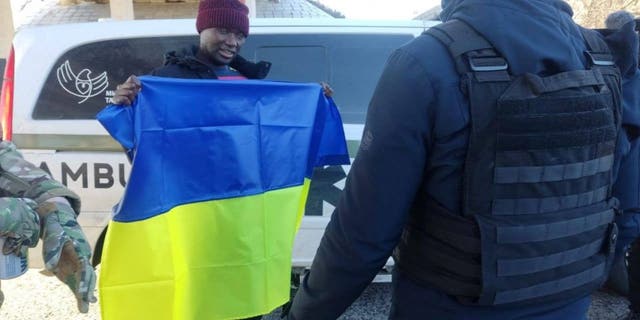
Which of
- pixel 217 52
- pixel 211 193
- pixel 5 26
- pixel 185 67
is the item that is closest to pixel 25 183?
pixel 211 193

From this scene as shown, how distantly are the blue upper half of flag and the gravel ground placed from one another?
4.76 feet

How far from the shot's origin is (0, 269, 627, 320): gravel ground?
3498mm

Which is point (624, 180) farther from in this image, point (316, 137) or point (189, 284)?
point (189, 284)

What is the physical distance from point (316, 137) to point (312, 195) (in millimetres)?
640

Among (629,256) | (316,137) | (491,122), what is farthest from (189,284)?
(629,256)

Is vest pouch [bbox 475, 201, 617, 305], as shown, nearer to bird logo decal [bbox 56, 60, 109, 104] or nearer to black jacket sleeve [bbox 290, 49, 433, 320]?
black jacket sleeve [bbox 290, 49, 433, 320]

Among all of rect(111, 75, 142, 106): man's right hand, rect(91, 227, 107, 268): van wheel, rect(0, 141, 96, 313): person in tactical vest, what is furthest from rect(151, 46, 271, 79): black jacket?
rect(91, 227, 107, 268): van wheel

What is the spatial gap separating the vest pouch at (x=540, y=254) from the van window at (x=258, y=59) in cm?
202

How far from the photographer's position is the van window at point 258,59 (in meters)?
3.13

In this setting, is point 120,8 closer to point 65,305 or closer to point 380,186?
point 65,305

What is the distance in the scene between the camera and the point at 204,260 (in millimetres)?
2305

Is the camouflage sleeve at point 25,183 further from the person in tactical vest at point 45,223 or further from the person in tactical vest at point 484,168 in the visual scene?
the person in tactical vest at point 484,168

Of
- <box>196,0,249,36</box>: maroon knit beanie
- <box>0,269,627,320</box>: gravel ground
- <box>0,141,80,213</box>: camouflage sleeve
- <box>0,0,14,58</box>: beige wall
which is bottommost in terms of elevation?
<box>0,269,627,320</box>: gravel ground

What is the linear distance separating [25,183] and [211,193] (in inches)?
42.1
